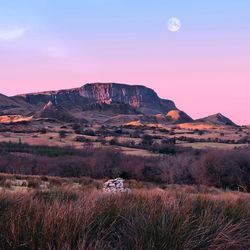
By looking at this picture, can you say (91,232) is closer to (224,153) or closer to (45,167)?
(224,153)

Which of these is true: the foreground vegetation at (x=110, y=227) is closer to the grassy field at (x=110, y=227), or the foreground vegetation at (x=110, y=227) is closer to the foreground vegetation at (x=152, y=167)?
the grassy field at (x=110, y=227)

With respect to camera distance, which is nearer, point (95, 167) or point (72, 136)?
point (95, 167)

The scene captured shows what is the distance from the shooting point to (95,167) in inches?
2037

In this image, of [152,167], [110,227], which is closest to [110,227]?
[110,227]

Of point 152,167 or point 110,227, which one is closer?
point 110,227

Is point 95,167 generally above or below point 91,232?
below

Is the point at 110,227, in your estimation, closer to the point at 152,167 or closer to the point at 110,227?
the point at 110,227

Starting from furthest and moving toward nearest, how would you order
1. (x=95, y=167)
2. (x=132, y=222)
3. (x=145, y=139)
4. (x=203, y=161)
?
(x=145, y=139)
(x=95, y=167)
(x=203, y=161)
(x=132, y=222)

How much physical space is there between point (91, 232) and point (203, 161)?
40.9 m

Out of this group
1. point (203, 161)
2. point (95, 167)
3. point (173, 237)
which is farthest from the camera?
point (95, 167)

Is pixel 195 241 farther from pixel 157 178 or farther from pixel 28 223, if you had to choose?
pixel 157 178

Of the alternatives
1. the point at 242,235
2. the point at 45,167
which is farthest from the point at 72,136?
the point at 242,235

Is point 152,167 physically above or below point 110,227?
below

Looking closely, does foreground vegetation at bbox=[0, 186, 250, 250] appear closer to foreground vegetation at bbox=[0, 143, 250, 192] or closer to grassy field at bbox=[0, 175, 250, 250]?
grassy field at bbox=[0, 175, 250, 250]
